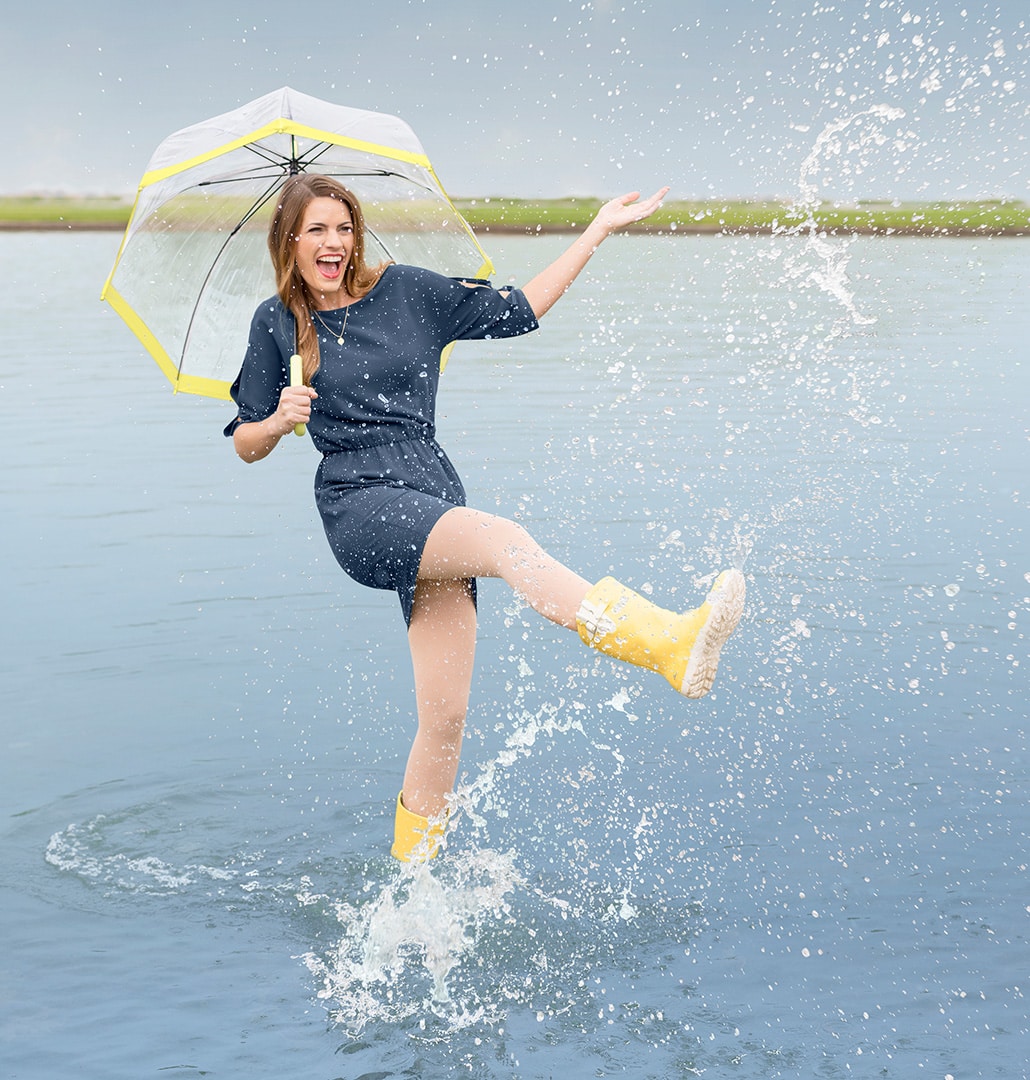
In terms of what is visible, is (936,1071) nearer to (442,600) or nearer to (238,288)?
(442,600)

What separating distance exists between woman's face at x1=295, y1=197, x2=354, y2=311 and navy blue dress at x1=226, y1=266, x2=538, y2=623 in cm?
14

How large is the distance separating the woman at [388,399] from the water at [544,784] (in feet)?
3.15

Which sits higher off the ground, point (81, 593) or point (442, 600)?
point (442, 600)

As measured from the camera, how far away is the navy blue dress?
480 cm

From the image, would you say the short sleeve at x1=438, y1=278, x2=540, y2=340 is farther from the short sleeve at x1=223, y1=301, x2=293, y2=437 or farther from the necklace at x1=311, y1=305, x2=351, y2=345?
the short sleeve at x1=223, y1=301, x2=293, y2=437

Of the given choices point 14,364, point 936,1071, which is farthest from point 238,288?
point 14,364

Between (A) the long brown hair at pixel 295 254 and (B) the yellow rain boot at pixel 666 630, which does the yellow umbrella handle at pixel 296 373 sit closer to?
(A) the long brown hair at pixel 295 254

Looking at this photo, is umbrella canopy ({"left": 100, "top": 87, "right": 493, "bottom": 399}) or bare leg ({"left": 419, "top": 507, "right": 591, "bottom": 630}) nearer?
bare leg ({"left": 419, "top": 507, "right": 591, "bottom": 630})

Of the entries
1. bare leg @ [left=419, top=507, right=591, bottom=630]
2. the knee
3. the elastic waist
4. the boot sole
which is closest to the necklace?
the elastic waist

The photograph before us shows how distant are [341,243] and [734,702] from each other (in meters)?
3.56

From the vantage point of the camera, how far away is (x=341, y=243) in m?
4.88

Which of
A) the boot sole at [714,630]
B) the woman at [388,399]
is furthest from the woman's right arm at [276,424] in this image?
the boot sole at [714,630]

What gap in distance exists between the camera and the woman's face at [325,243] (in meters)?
4.85

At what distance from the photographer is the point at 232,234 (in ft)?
19.2
